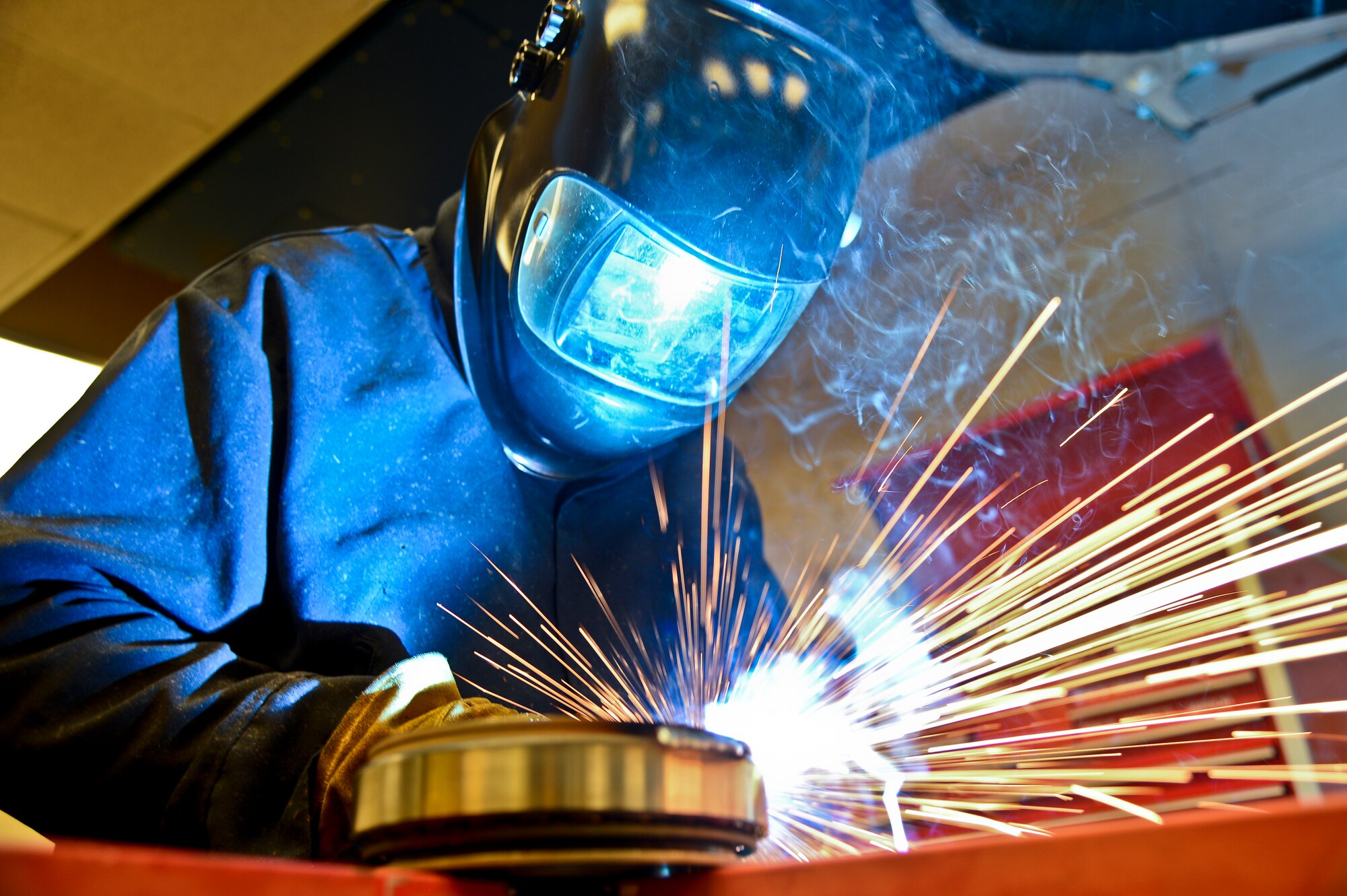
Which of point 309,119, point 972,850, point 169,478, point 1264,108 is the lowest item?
point 972,850

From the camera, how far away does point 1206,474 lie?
1843 mm

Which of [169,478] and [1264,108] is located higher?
[1264,108]

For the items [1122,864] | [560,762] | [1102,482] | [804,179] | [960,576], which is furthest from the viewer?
[960,576]

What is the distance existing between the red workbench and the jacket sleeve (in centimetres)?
49

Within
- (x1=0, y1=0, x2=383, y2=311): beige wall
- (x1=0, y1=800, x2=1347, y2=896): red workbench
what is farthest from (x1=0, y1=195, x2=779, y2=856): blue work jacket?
(x1=0, y1=0, x2=383, y2=311): beige wall

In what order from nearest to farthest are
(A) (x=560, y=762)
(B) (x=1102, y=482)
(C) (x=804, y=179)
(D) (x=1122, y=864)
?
(D) (x=1122, y=864) → (A) (x=560, y=762) → (C) (x=804, y=179) → (B) (x=1102, y=482)

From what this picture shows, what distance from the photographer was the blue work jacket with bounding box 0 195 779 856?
0.86m

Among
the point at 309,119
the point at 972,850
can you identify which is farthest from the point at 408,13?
the point at 972,850

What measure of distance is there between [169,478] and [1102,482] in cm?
A: 149

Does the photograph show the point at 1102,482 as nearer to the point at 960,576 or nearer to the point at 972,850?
the point at 960,576

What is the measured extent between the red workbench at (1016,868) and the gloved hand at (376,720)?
0.41 meters

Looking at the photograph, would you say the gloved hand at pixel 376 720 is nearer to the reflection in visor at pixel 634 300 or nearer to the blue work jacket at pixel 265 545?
the blue work jacket at pixel 265 545

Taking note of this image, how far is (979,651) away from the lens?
52.3 inches

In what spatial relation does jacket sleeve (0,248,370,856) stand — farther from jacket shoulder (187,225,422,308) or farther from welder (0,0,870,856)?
jacket shoulder (187,225,422,308)
